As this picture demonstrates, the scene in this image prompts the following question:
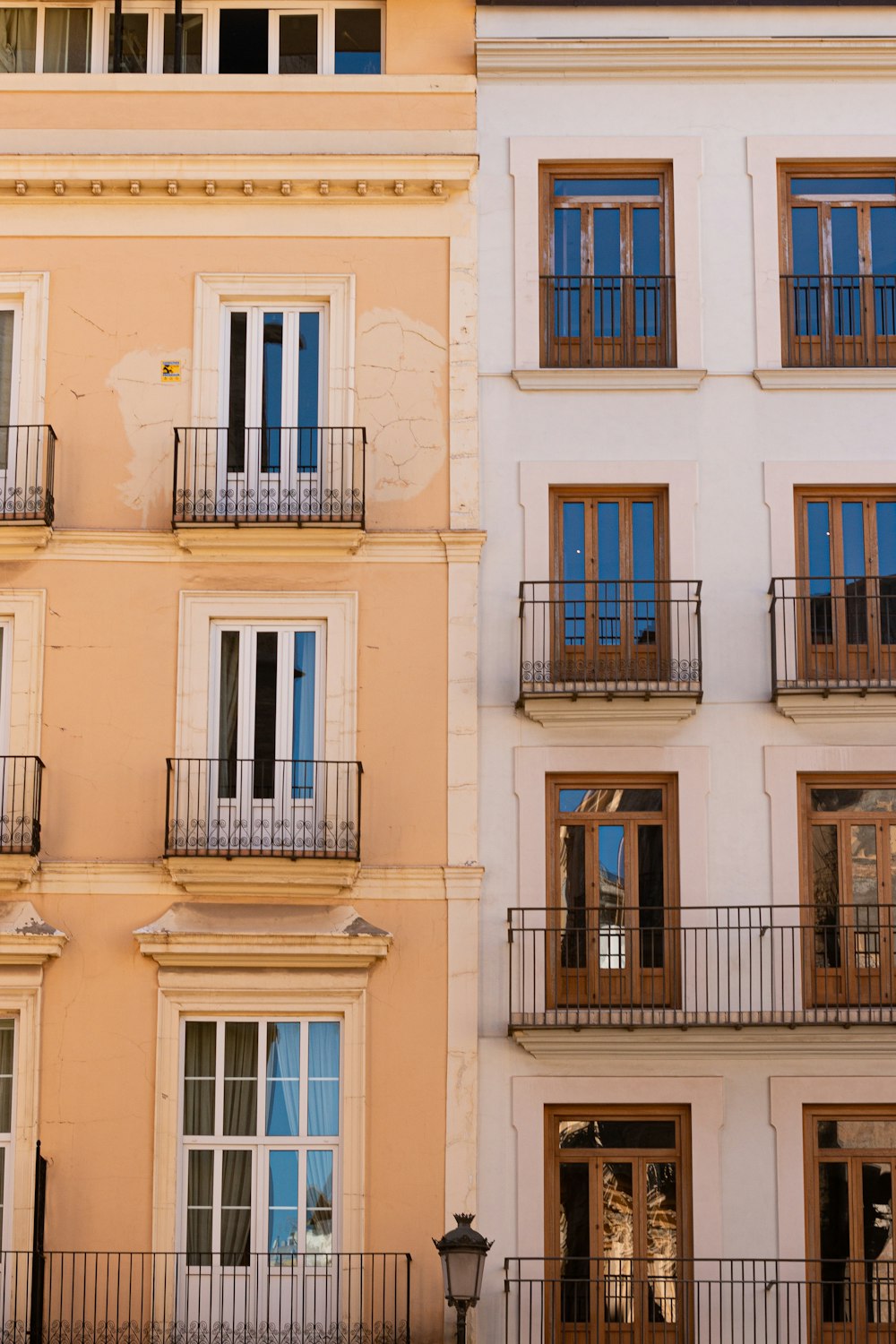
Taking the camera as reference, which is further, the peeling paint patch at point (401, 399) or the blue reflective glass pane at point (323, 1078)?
the peeling paint patch at point (401, 399)

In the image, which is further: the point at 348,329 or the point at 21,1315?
the point at 348,329

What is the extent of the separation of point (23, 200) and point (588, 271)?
20.7 ft

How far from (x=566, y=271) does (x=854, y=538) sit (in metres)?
4.35

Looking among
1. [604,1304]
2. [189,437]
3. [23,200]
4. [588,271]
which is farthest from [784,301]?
[604,1304]

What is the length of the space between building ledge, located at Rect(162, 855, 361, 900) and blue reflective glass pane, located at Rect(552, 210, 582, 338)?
6.44 meters

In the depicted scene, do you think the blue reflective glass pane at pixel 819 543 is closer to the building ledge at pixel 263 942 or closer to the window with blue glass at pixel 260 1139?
the building ledge at pixel 263 942

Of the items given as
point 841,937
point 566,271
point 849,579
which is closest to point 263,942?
point 841,937

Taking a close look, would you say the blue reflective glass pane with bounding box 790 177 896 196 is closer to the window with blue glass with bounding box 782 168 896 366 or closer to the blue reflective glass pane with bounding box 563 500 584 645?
the window with blue glass with bounding box 782 168 896 366

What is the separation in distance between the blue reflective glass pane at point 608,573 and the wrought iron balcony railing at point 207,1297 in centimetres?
672

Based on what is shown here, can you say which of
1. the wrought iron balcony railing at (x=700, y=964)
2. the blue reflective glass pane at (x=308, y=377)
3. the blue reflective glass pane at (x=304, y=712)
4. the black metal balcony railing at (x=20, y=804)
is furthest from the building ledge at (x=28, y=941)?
the blue reflective glass pane at (x=308, y=377)

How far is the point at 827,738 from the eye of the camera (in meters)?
20.2

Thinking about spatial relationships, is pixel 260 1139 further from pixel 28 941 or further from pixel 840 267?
pixel 840 267

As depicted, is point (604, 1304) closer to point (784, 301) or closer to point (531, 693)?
point (531, 693)

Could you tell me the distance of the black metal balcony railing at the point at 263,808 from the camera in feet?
64.6
